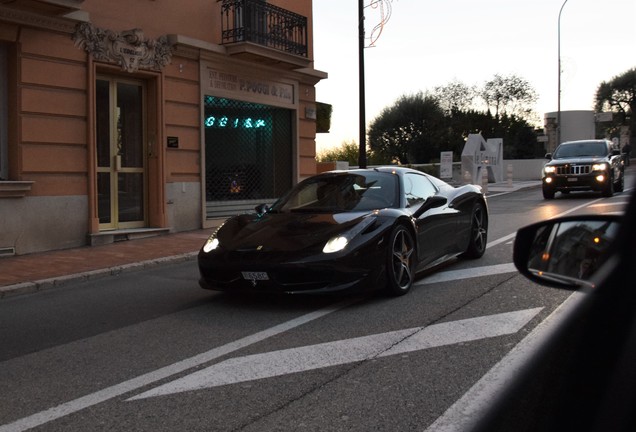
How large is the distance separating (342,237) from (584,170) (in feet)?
47.4

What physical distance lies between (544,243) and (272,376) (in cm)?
276

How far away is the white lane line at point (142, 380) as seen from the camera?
11.4 feet

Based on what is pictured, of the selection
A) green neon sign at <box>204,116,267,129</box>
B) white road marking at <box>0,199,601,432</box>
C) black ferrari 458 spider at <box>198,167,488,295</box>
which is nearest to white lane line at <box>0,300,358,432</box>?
white road marking at <box>0,199,601,432</box>

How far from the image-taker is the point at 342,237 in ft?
19.0

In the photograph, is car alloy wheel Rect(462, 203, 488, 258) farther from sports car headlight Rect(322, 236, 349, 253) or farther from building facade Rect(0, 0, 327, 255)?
building facade Rect(0, 0, 327, 255)

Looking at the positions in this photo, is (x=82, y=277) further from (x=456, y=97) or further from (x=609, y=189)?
(x=456, y=97)

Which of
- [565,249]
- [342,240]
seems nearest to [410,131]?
[342,240]

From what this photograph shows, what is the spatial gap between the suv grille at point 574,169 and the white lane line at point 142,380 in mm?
14716

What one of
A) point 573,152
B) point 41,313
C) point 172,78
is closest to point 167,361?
point 41,313

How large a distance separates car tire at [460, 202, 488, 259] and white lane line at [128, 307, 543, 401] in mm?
3022

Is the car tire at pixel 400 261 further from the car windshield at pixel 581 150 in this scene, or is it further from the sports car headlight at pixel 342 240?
the car windshield at pixel 581 150

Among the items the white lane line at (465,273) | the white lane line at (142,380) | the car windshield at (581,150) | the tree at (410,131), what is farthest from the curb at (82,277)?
the tree at (410,131)

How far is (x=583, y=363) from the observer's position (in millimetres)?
1050

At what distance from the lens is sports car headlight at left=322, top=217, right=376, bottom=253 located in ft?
18.6
